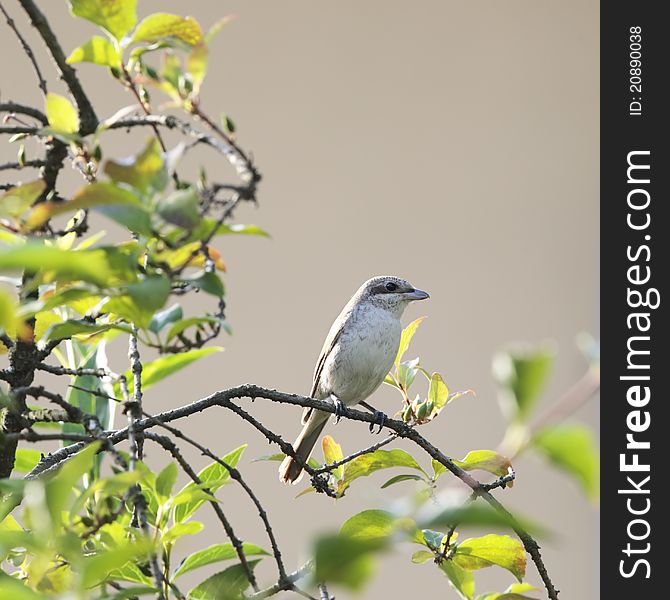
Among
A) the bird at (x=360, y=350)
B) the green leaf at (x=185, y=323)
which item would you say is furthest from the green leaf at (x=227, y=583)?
the bird at (x=360, y=350)

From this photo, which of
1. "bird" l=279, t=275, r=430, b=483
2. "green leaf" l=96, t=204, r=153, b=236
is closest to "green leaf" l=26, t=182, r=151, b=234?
"green leaf" l=96, t=204, r=153, b=236

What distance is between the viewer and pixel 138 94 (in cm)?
71

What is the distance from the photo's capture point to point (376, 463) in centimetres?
96

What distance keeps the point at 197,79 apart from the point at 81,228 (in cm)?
28

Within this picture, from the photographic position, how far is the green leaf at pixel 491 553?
0.89 meters

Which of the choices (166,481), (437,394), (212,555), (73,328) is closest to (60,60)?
(73,328)

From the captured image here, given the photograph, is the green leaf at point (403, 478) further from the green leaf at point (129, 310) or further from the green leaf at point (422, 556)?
the green leaf at point (129, 310)

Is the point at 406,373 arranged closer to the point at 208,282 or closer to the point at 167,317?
the point at 167,317

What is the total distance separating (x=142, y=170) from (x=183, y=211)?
5cm

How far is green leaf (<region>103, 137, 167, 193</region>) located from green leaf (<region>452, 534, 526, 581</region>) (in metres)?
0.49

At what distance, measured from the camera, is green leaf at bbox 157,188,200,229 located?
55 centimetres

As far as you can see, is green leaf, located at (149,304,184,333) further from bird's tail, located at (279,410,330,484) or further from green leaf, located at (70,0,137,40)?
bird's tail, located at (279,410,330,484)

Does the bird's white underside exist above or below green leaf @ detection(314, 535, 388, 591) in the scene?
below

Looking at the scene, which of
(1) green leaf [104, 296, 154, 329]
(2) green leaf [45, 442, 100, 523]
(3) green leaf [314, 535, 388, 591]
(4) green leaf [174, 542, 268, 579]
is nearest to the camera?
(3) green leaf [314, 535, 388, 591]
